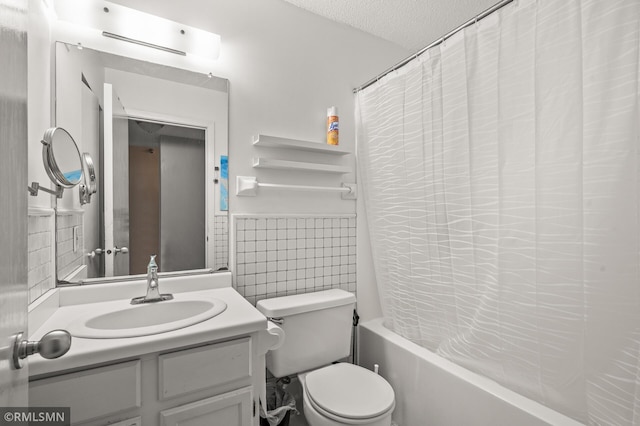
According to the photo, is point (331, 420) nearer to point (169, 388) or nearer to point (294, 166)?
point (169, 388)

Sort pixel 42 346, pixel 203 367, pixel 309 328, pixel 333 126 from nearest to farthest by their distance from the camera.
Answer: pixel 42 346, pixel 203 367, pixel 309 328, pixel 333 126

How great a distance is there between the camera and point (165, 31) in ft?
4.44

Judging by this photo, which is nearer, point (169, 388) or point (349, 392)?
point (169, 388)

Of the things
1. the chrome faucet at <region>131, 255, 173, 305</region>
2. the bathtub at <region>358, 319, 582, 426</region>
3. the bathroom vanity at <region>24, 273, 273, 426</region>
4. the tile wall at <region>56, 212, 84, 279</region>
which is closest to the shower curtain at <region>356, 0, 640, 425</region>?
the bathtub at <region>358, 319, 582, 426</region>

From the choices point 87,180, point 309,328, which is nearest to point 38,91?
point 87,180

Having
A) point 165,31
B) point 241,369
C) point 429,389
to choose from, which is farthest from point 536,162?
point 165,31

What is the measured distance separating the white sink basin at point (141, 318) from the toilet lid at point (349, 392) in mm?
593

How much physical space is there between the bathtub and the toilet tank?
239 mm

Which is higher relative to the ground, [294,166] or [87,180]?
[294,166]

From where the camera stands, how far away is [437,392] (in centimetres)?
139

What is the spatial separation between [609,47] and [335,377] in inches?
62.3

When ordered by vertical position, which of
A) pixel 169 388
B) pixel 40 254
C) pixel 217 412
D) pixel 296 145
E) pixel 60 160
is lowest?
pixel 217 412

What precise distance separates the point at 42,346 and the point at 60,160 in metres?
0.78

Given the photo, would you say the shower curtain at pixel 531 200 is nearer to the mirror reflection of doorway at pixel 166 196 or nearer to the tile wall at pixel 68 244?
the mirror reflection of doorway at pixel 166 196
